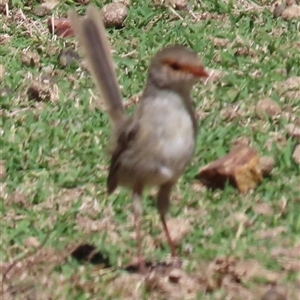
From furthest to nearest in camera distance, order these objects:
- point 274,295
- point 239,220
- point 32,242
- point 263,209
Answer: point 263,209 < point 239,220 < point 32,242 < point 274,295

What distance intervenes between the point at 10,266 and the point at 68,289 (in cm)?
30

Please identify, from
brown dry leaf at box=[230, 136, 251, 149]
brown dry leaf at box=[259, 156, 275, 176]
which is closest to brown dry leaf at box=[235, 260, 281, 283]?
brown dry leaf at box=[259, 156, 275, 176]

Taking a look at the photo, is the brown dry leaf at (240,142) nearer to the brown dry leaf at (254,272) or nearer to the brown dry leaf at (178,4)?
the brown dry leaf at (254,272)

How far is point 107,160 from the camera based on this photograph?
6285mm

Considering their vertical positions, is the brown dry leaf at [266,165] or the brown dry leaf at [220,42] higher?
the brown dry leaf at [266,165]

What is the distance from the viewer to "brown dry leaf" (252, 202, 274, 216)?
5.77 metres

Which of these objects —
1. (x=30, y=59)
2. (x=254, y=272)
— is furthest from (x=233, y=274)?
(x=30, y=59)

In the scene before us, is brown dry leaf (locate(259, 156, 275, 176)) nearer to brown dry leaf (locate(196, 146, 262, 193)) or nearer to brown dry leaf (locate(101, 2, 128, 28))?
brown dry leaf (locate(196, 146, 262, 193))

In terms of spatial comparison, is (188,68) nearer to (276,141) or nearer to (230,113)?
(276,141)

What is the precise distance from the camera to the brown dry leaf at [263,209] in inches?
227

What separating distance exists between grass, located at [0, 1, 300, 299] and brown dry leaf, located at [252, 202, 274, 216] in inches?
0.8

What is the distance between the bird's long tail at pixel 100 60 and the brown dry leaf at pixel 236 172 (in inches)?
24.9

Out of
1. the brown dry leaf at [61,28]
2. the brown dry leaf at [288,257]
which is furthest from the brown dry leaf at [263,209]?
the brown dry leaf at [61,28]

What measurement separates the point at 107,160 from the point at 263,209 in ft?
3.40
